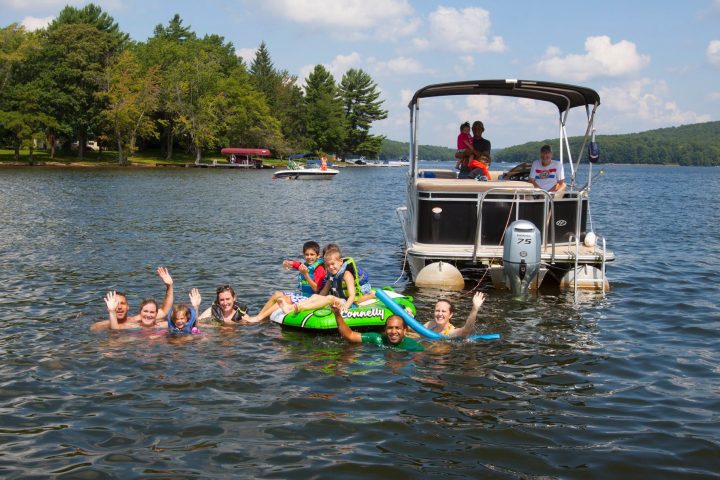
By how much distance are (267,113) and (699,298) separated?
9335 cm

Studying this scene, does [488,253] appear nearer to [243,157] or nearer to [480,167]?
[480,167]

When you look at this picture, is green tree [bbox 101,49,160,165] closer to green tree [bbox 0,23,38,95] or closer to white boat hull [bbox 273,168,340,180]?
green tree [bbox 0,23,38,95]

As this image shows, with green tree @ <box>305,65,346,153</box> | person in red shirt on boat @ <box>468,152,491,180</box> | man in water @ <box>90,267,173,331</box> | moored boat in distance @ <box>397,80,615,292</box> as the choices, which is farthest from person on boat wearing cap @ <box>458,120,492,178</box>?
green tree @ <box>305,65,346,153</box>

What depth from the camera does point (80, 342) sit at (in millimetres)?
10414

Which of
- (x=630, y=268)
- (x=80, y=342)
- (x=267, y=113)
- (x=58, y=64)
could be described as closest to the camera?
(x=80, y=342)

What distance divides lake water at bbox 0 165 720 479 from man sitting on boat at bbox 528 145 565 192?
2493 millimetres

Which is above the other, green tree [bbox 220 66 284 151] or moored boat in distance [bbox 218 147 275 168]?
green tree [bbox 220 66 284 151]

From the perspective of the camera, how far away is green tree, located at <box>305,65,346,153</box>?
122 m

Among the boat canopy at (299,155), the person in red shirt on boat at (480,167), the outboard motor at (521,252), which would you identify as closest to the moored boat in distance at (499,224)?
the outboard motor at (521,252)

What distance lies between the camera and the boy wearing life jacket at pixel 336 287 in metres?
11.4

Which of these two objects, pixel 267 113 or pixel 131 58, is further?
pixel 267 113

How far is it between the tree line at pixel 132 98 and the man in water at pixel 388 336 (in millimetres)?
66618

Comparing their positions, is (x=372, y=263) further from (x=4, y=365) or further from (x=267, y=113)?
(x=267, y=113)

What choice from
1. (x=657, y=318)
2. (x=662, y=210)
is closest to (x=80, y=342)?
(x=657, y=318)
